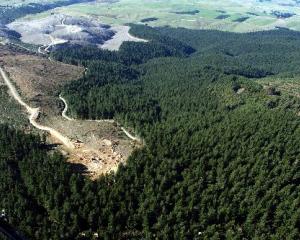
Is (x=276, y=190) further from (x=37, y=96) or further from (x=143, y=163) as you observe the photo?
(x=37, y=96)

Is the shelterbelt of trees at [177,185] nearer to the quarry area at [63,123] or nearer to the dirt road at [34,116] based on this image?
the quarry area at [63,123]

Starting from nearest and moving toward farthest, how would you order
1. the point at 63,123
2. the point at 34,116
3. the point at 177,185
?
the point at 177,185 → the point at 63,123 → the point at 34,116

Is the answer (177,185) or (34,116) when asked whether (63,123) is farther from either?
(177,185)

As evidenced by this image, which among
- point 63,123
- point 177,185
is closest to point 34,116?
point 63,123

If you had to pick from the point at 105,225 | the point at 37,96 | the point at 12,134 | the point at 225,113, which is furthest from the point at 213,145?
the point at 37,96

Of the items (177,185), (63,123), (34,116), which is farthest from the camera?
(34,116)

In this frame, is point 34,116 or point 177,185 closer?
point 177,185

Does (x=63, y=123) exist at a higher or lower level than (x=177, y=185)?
lower

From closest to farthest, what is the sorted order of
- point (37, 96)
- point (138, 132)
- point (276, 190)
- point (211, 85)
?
point (276, 190) → point (138, 132) → point (37, 96) → point (211, 85)
